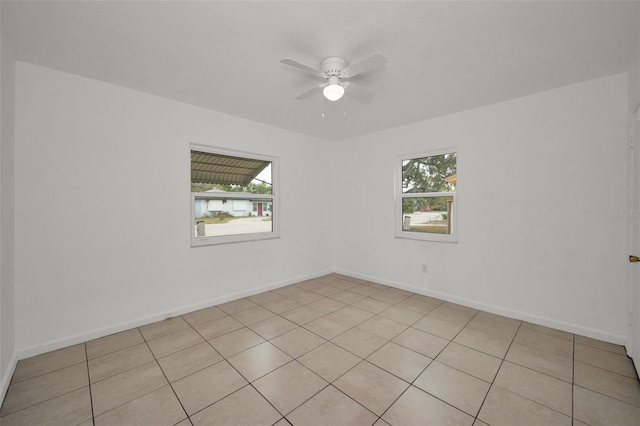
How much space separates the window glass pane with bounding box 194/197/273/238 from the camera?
336 centimetres

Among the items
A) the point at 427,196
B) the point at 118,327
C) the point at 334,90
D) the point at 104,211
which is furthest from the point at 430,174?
the point at 118,327

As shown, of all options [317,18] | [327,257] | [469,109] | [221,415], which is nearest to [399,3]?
[317,18]

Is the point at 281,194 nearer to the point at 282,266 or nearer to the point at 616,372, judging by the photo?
the point at 282,266

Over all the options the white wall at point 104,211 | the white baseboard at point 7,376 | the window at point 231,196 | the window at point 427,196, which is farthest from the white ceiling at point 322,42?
the white baseboard at point 7,376

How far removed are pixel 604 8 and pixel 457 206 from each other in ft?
7.05

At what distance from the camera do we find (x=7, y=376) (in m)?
1.89

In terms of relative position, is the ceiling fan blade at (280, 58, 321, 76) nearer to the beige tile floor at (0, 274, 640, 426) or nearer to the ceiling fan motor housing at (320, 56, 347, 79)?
the ceiling fan motor housing at (320, 56, 347, 79)

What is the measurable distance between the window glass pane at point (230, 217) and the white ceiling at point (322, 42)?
1.36 metres

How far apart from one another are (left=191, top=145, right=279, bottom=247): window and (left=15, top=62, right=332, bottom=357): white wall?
0.14m

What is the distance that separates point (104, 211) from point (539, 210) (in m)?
4.57

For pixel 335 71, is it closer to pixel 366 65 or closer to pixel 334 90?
pixel 334 90

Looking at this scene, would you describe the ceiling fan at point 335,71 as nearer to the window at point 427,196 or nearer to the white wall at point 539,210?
the white wall at point 539,210

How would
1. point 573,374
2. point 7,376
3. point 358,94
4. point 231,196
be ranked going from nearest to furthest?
point 7,376, point 573,374, point 358,94, point 231,196

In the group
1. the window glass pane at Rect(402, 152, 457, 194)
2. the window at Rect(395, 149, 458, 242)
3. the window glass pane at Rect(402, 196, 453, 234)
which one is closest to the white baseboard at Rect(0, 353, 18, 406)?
the window at Rect(395, 149, 458, 242)
